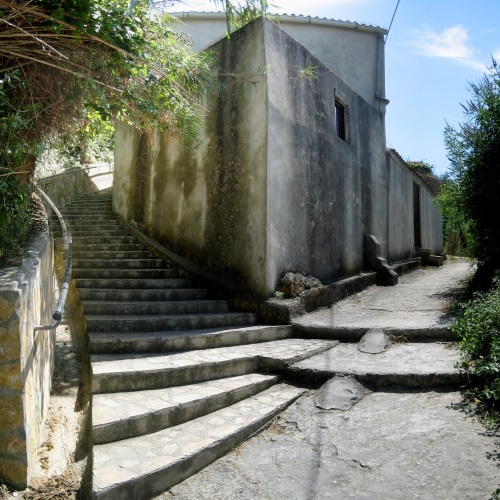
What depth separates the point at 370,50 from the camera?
43.9ft

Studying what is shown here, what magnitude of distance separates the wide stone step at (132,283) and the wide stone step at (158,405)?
2823 mm

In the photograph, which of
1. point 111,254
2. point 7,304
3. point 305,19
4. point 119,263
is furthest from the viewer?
point 305,19

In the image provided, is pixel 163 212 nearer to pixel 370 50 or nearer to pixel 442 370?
pixel 442 370

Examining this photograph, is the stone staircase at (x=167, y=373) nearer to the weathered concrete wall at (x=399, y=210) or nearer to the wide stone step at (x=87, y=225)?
the wide stone step at (x=87, y=225)

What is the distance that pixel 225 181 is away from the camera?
6.71 m

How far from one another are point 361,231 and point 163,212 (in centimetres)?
407

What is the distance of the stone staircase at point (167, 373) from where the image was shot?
293 centimetres

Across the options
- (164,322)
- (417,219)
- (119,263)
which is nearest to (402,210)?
(417,219)

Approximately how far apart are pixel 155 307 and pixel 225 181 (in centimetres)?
227

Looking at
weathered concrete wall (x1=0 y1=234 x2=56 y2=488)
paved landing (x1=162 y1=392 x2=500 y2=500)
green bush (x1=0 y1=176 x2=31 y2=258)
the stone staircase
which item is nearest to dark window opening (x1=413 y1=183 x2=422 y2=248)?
the stone staircase

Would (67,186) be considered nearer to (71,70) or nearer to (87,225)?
(87,225)

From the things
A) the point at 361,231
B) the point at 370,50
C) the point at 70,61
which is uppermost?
the point at 370,50

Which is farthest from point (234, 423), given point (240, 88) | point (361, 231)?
point (361, 231)

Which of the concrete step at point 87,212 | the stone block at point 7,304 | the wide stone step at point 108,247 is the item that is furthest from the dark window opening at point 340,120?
the stone block at point 7,304
